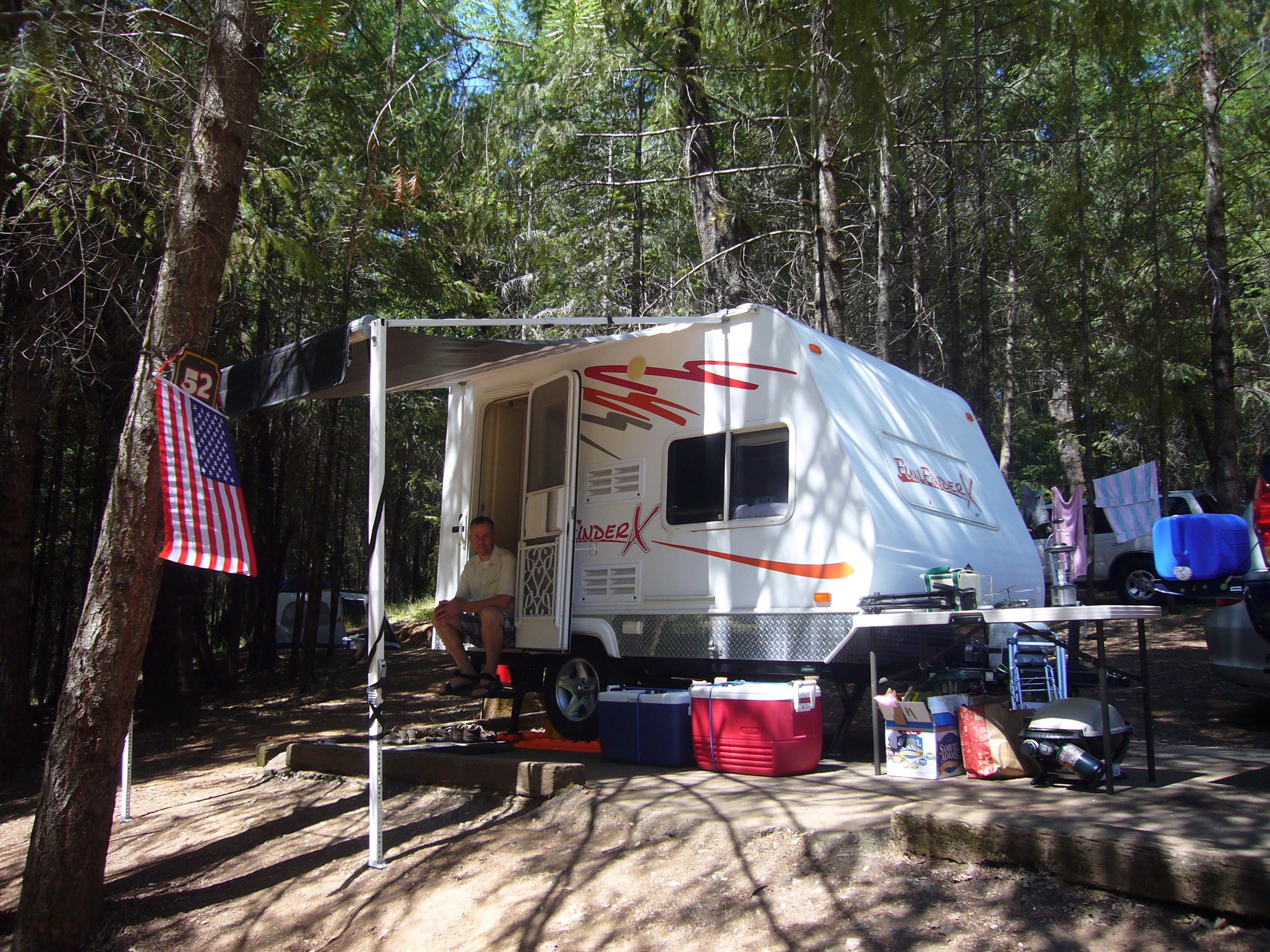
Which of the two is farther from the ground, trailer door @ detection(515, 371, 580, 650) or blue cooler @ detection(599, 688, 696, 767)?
trailer door @ detection(515, 371, 580, 650)

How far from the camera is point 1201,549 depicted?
6.10m

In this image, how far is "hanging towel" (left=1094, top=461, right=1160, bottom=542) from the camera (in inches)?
519

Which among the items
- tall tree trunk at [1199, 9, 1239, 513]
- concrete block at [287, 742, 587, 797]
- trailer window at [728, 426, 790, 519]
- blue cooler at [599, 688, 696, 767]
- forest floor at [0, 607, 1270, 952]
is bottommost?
forest floor at [0, 607, 1270, 952]

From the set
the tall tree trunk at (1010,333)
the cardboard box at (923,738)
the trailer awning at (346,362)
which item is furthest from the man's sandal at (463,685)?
the tall tree trunk at (1010,333)

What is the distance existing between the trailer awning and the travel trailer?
20mm

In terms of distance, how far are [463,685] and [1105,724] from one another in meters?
4.55

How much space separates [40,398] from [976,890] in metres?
8.24

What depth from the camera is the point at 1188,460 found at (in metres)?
22.7

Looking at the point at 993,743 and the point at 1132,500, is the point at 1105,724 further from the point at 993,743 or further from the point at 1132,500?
→ the point at 1132,500

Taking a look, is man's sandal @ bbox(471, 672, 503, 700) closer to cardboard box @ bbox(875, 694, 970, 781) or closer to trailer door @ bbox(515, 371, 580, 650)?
trailer door @ bbox(515, 371, 580, 650)

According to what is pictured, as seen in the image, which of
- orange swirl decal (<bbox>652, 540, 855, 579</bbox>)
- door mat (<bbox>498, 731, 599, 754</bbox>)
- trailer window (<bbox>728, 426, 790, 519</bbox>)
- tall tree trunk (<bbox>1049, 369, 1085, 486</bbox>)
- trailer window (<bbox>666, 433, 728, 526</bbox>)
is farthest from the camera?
tall tree trunk (<bbox>1049, 369, 1085, 486</bbox>)

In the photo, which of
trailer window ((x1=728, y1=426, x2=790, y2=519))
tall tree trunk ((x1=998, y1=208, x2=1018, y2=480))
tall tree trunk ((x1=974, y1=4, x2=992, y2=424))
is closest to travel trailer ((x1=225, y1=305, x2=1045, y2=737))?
trailer window ((x1=728, y1=426, x2=790, y2=519))

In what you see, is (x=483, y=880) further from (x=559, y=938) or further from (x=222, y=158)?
(x=222, y=158)

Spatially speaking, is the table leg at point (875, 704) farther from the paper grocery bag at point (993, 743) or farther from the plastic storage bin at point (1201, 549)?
the plastic storage bin at point (1201, 549)
